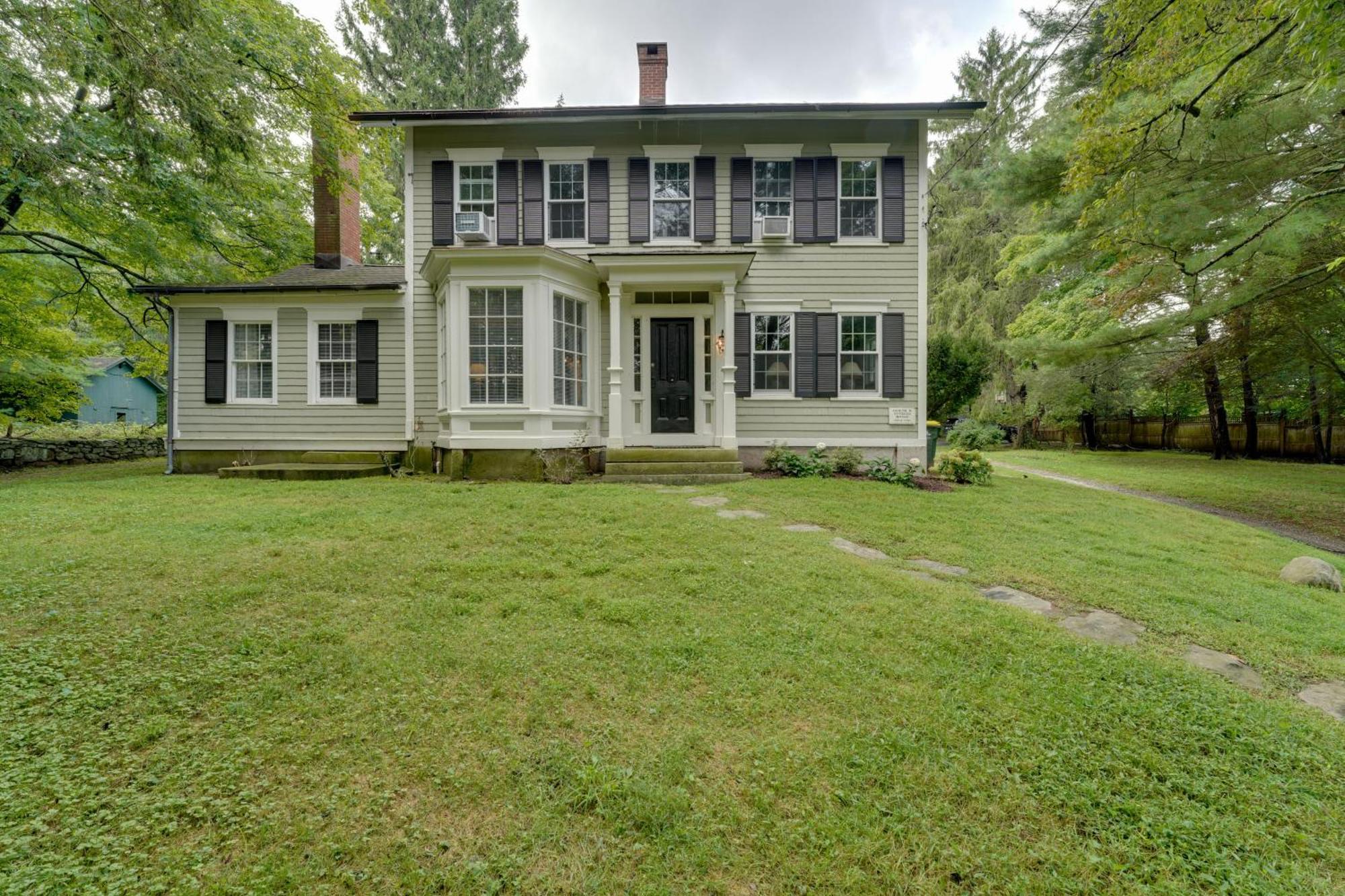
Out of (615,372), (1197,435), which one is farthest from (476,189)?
(1197,435)

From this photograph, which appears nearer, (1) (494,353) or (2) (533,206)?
(1) (494,353)

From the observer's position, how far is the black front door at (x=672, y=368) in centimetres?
986

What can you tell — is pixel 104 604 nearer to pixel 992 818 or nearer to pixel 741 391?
pixel 992 818

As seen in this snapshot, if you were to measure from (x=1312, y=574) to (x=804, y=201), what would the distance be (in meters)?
8.39

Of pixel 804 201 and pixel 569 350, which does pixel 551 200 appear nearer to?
pixel 569 350

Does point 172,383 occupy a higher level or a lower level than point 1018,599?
higher

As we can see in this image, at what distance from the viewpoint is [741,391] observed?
10016 millimetres

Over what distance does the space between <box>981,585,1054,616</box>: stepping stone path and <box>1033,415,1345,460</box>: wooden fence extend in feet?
60.5

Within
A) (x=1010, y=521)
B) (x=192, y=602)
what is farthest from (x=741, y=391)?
(x=192, y=602)

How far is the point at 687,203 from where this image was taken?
1018cm

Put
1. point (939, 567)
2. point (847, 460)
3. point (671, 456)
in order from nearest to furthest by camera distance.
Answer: point (939, 567), point (671, 456), point (847, 460)

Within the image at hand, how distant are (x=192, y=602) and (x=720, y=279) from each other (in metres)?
7.81

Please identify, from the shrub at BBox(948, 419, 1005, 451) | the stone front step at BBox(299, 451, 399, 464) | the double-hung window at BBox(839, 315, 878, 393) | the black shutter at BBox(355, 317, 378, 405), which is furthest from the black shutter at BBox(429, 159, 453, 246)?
the shrub at BBox(948, 419, 1005, 451)

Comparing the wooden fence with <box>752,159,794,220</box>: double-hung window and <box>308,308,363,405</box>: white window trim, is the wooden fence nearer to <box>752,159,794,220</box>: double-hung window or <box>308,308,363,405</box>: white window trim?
<box>752,159,794,220</box>: double-hung window
